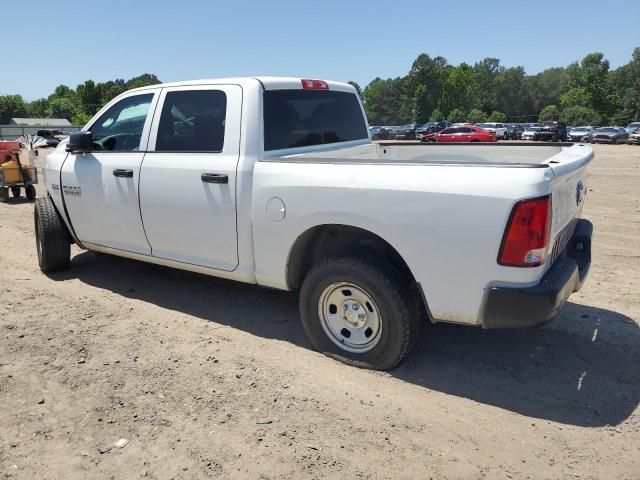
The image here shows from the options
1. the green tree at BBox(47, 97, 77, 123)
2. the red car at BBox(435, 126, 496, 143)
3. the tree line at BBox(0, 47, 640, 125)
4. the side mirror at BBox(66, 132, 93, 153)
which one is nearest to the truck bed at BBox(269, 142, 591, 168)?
the side mirror at BBox(66, 132, 93, 153)

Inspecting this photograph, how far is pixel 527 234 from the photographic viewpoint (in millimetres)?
2828

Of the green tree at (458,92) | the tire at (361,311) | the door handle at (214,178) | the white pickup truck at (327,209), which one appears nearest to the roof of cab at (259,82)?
the white pickup truck at (327,209)

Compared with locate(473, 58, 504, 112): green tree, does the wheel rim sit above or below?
below

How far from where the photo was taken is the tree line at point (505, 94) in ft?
300

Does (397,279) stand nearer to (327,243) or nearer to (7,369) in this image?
(327,243)

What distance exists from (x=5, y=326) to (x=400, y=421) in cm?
342

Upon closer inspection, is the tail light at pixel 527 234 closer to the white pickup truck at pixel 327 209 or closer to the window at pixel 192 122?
the white pickup truck at pixel 327 209

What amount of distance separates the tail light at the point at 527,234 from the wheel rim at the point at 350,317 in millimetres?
958

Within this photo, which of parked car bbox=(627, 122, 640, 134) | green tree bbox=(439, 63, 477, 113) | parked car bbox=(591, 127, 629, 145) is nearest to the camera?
parked car bbox=(591, 127, 629, 145)

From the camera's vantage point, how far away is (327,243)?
A: 3.88 m

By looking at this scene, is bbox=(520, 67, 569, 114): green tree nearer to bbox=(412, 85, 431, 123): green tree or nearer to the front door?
bbox=(412, 85, 431, 123): green tree

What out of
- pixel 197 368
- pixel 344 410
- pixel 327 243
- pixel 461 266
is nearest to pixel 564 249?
pixel 461 266

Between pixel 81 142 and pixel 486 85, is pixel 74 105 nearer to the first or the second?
pixel 486 85

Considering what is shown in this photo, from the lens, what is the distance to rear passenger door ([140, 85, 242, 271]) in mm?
4020
